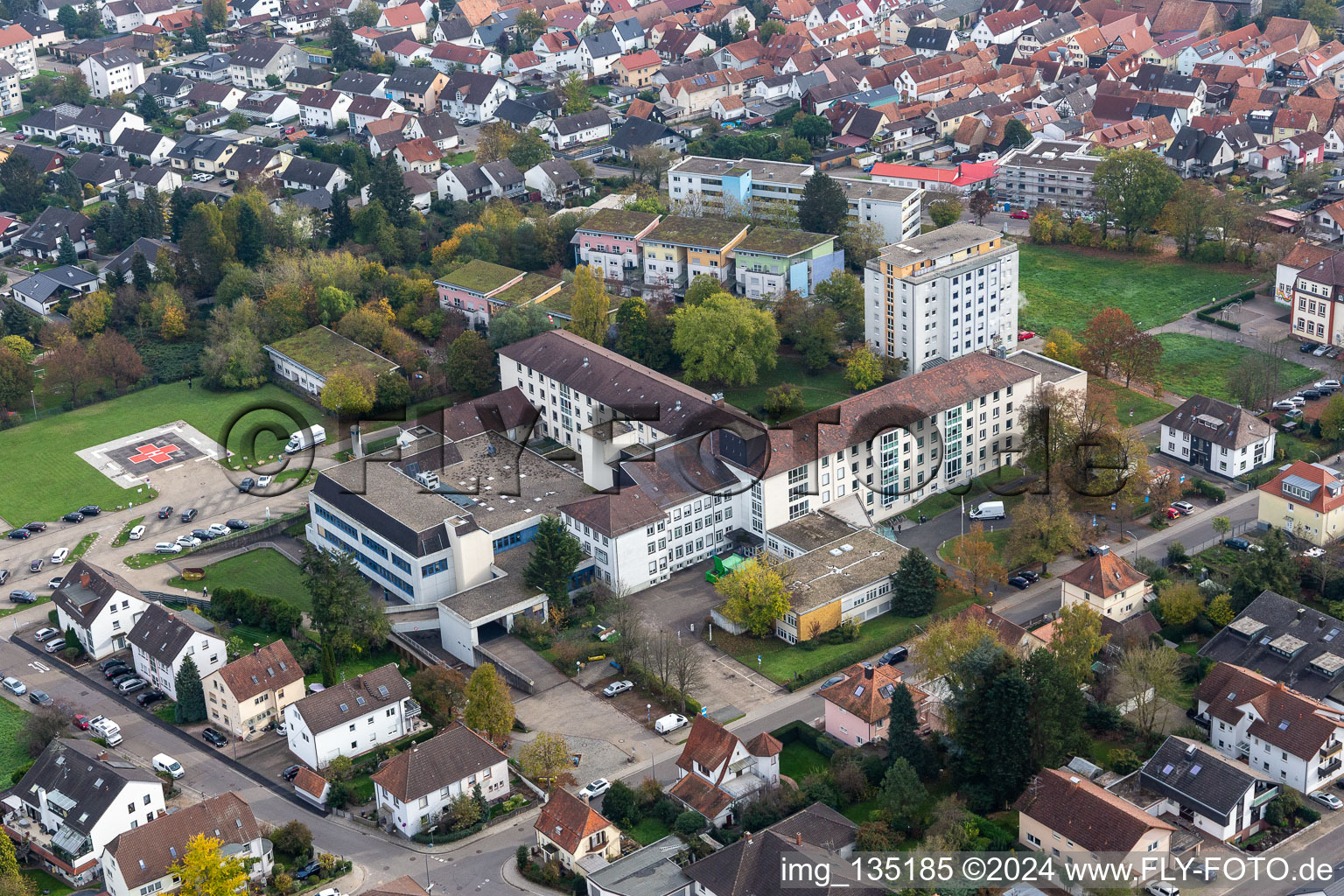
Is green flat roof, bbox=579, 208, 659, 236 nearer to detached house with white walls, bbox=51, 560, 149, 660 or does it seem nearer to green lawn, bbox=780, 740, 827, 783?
detached house with white walls, bbox=51, 560, 149, 660

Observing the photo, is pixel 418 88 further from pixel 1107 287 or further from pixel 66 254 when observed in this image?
pixel 1107 287

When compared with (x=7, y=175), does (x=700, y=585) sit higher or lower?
lower

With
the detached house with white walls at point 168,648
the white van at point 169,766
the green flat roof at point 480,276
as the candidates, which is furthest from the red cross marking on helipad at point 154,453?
the white van at point 169,766

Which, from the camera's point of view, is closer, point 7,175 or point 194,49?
point 7,175

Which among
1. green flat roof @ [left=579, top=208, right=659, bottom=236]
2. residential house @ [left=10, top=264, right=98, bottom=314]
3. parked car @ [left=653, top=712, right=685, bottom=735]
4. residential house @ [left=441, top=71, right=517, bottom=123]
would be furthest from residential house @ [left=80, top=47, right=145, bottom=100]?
parked car @ [left=653, top=712, right=685, bottom=735]

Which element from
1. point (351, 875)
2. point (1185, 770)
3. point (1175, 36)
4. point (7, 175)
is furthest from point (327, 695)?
point (1175, 36)

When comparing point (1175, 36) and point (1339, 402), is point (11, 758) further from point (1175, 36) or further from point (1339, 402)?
point (1175, 36)

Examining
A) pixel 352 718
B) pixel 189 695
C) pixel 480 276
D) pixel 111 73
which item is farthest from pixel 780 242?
pixel 111 73
